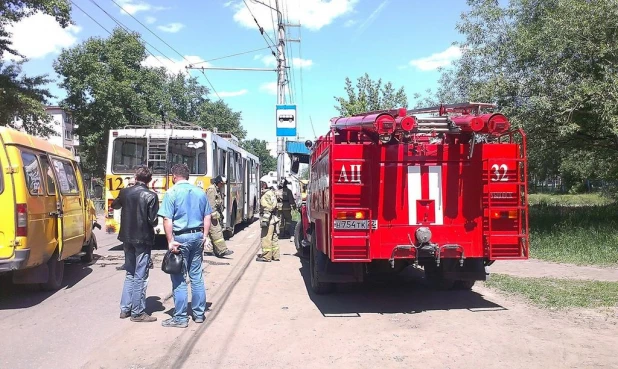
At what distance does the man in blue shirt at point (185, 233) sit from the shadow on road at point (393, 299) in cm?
175

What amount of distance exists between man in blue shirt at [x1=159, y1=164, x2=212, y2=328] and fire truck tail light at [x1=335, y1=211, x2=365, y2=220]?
1.65 metres

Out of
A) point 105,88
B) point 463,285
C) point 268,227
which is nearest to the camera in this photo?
point 463,285

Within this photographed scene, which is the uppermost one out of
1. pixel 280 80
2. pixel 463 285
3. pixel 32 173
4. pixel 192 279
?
pixel 280 80

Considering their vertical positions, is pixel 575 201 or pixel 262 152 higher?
pixel 262 152

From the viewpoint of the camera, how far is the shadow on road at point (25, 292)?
7099mm

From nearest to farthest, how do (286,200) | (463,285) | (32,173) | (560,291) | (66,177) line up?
Answer: (32,173)
(560,291)
(463,285)
(66,177)
(286,200)

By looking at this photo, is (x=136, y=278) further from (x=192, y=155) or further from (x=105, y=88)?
(x=105, y=88)

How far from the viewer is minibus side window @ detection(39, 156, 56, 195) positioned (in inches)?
296

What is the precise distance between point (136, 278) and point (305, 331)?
222 centimetres

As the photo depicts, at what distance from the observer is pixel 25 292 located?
782 cm

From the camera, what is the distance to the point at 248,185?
2016 cm

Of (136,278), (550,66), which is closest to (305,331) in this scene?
(136,278)

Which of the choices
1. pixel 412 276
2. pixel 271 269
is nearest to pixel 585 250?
pixel 412 276

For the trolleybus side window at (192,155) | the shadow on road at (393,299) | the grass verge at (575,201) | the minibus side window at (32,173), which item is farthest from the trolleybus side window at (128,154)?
the grass verge at (575,201)
